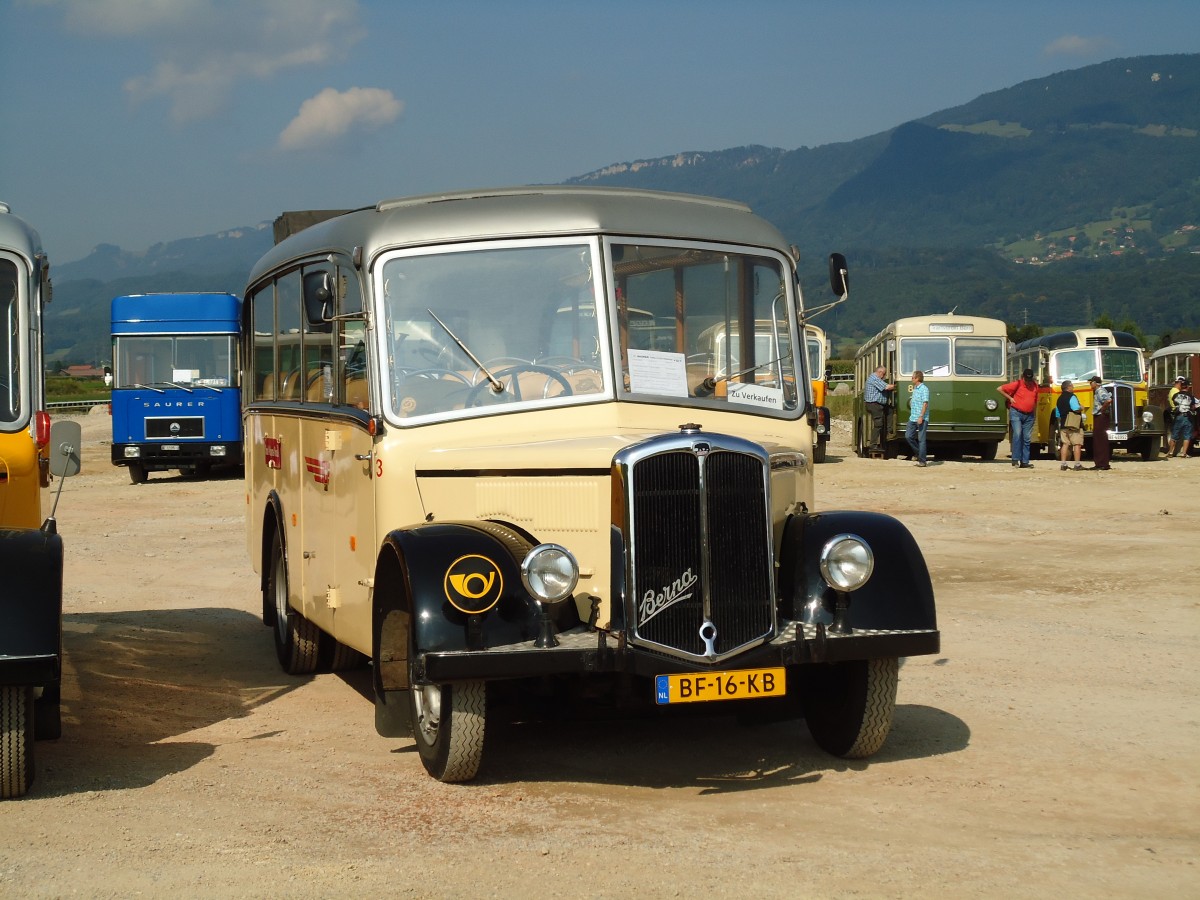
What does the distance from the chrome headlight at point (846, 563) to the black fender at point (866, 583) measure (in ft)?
0.31

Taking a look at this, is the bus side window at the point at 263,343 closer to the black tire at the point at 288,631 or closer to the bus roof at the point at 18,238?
the black tire at the point at 288,631

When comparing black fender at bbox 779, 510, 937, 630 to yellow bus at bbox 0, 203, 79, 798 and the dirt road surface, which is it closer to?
the dirt road surface

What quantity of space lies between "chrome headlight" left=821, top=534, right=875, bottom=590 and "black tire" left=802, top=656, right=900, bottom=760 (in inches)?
18.8

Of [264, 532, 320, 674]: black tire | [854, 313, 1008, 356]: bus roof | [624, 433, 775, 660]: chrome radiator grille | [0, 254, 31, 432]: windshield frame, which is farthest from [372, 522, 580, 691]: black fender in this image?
[854, 313, 1008, 356]: bus roof

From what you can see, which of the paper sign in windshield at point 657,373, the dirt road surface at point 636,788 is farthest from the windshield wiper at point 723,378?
the dirt road surface at point 636,788

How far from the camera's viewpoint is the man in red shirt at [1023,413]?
90.9 ft

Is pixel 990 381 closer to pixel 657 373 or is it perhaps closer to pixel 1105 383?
pixel 1105 383

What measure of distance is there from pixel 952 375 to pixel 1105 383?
10.1 ft

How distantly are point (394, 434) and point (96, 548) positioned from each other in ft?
35.2

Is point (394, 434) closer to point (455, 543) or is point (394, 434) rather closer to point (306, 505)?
point (455, 543)

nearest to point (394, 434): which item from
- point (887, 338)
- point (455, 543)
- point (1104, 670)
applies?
point (455, 543)

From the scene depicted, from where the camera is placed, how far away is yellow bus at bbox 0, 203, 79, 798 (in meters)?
6.08

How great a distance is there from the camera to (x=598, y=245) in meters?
7.43

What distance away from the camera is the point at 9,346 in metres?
7.55
